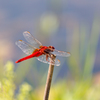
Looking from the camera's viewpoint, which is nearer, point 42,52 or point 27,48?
point 42,52

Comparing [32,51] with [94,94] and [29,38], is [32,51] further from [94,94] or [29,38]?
[94,94]

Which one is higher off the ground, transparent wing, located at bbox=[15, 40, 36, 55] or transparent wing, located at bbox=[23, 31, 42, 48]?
transparent wing, located at bbox=[23, 31, 42, 48]

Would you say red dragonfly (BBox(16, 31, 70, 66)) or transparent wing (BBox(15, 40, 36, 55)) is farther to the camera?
transparent wing (BBox(15, 40, 36, 55))

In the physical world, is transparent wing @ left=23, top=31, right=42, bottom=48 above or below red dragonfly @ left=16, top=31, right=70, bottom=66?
above

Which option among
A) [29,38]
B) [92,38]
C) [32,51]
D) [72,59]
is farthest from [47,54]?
[92,38]

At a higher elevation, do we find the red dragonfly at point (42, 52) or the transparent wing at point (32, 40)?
the transparent wing at point (32, 40)

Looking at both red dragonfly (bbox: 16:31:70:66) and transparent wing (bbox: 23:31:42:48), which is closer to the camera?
red dragonfly (bbox: 16:31:70:66)

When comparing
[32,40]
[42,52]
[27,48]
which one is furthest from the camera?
[32,40]

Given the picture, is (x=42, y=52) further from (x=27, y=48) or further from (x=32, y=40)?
(x=32, y=40)

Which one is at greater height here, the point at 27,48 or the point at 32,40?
the point at 32,40

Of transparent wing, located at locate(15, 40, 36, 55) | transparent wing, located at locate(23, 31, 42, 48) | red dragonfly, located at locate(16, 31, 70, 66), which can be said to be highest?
transparent wing, located at locate(23, 31, 42, 48)

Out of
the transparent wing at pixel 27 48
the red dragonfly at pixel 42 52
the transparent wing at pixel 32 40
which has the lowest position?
the red dragonfly at pixel 42 52

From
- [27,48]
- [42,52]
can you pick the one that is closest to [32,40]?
[27,48]
